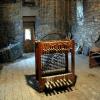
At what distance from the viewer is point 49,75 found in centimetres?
365

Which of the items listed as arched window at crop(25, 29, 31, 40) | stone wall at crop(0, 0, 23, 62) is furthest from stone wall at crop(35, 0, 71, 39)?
stone wall at crop(0, 0, 23, 62)

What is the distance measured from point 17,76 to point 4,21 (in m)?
3.90

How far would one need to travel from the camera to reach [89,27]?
7.06m

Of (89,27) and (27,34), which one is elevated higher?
(89,27)

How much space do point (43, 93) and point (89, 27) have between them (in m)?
4.29

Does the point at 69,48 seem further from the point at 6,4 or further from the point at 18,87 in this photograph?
the point at 6,4

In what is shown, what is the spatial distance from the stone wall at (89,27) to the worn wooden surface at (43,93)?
63.8 inches

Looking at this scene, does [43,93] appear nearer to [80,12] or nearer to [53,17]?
[80,12]

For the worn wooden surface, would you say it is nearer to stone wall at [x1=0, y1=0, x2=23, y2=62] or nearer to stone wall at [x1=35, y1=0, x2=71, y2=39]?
stone wall at [x1=0, y1=0, x2=23, y2=62]

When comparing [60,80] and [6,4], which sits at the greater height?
[6,4]

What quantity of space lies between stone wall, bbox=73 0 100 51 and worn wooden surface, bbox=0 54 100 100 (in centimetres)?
162

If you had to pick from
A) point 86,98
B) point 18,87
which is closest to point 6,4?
point 18,87

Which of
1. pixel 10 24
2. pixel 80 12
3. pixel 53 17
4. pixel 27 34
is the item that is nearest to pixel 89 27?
pixel 80 12

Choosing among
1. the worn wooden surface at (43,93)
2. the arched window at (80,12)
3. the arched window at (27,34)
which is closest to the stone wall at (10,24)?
the arched window at (27,34)
